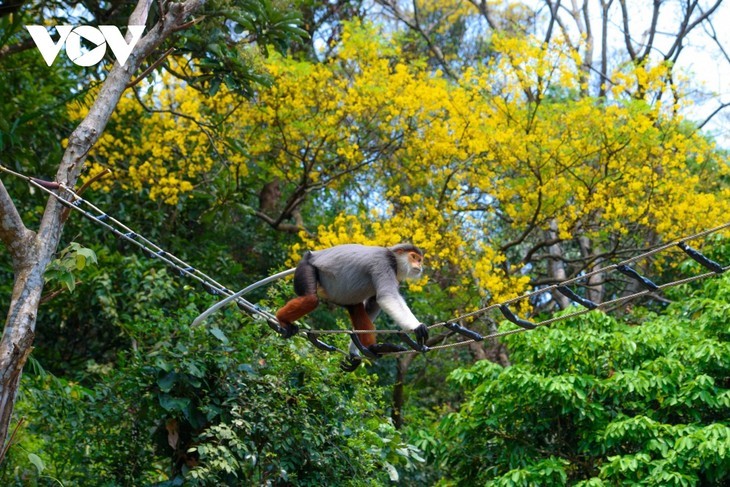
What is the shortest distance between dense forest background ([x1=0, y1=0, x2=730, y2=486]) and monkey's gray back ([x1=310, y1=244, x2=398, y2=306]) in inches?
52.0

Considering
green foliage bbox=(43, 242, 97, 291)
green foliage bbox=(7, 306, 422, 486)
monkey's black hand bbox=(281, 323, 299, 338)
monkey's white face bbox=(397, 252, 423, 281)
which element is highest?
monkey's white face bbox=(397, 252, 423, 281)

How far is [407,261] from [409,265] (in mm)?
26

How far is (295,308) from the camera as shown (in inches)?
217

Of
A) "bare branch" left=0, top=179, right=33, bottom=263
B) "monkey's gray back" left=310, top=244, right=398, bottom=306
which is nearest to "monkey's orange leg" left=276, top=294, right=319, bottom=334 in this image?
"monkey's gray back" left=310, top=244, right=398, bottom=306

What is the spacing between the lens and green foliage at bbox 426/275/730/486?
7.28 metres

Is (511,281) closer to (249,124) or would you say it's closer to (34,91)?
(249,124)

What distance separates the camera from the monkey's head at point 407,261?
5582 millimetres

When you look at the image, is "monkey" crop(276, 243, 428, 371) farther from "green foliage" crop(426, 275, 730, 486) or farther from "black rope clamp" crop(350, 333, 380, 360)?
"green foliage" crop(426, 275, 730, 486)

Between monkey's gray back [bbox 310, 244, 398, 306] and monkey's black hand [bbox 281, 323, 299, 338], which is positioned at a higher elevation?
monkey's gray back [bbox 310, 244, 398, 306]

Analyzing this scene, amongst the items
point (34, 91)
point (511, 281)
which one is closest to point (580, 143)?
point (511, 281)

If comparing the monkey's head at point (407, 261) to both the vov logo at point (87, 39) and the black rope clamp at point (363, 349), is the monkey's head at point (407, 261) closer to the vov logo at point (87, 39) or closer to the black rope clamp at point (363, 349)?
the black rope clamp at point (363, 349)

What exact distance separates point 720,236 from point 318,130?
4.64 metres

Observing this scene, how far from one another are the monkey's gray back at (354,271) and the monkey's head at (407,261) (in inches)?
1.2

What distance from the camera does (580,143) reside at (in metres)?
11.1
